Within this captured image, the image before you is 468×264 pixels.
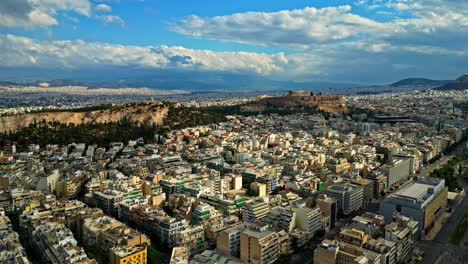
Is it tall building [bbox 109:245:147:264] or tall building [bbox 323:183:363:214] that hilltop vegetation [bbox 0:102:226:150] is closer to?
tall building [bbox 323:183:363:214]

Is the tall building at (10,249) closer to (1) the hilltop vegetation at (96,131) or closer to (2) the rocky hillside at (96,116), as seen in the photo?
(1) the hilltop vegetation at (96,131)

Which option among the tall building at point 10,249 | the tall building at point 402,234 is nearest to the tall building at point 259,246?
the tall building at point 402,234

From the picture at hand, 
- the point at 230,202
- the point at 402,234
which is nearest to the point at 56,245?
the point at 230,202

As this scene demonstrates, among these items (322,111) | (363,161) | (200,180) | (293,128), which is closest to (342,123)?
(293,128)

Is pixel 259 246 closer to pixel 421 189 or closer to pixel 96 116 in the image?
pixel 421 189

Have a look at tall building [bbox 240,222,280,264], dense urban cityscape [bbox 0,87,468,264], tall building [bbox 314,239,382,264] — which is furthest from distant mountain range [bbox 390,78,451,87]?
tall building [bbox 240,222,280,264]
